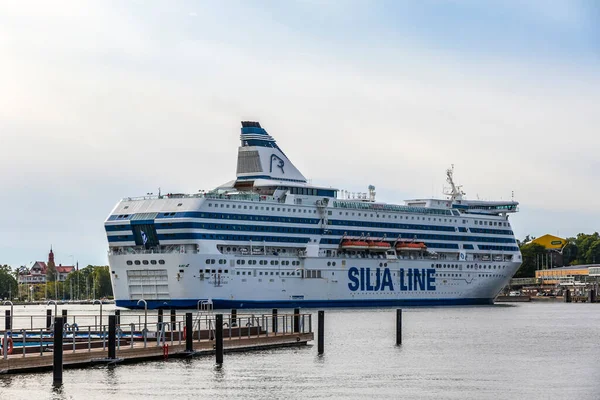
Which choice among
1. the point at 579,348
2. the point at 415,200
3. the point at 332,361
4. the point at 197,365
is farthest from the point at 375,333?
the point at 415,200

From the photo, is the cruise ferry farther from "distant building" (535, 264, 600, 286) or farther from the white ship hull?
"distant building" (535, 264, 600, 286)

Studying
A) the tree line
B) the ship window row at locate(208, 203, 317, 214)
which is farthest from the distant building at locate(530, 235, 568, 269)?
the ship window row at locate(208, 203, 317, 214)

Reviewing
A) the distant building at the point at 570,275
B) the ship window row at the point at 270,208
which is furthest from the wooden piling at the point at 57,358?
the distant building at the point at 570,275

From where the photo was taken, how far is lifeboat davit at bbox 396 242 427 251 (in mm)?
97750

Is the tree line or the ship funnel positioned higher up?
the ship funnel

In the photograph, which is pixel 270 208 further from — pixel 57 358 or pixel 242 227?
pixel 57 358

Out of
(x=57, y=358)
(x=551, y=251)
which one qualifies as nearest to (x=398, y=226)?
(x=57, y=358)

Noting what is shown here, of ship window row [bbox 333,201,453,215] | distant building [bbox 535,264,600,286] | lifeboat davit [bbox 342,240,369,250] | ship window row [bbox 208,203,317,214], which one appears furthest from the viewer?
distant building [bbox 535,264,600,286]

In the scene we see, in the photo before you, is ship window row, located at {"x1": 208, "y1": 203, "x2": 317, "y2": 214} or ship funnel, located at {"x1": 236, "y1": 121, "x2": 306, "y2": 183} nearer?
ship window row, located at {"x1": 208, "y1": 203, "x2": 317, "y2": 214}

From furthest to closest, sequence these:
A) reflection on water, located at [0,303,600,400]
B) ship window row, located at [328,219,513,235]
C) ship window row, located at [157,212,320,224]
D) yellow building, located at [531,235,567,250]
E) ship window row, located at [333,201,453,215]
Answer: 1. yellow building, located at [531,235,567,250]
2. ship window row, located at [333,201,453,215]
3. ship window row, located at [328,219,513,235]
4. ship window row, located at [157,212,320,224]
5. reflection on water, located at [0,303,600,400]

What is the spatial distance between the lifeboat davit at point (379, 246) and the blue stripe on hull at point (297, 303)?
13.9ft

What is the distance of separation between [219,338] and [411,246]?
59.1 m

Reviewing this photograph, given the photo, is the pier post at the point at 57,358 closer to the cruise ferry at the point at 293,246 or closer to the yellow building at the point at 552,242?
the cruise ferry at the point at 293,246

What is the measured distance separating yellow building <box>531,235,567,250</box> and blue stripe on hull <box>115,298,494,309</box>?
8732 centimetres
